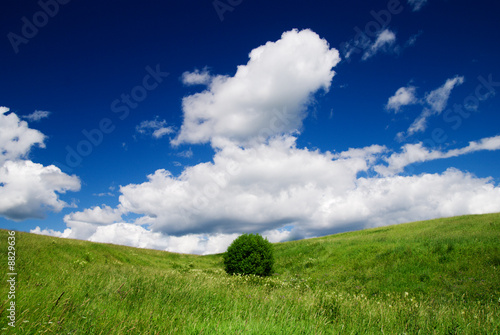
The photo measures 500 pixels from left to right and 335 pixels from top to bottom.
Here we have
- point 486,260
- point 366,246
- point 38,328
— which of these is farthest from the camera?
point 366,246

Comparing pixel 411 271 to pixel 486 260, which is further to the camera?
pixel 411 271

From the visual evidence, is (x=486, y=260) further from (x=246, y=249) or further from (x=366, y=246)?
(x=246, y=249)

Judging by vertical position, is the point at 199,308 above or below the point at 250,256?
above

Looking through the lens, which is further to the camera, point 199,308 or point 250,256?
point 250,256

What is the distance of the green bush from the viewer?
20.8m

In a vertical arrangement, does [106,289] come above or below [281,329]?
above

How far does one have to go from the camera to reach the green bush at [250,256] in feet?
68.3

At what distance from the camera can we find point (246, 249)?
70.3ft

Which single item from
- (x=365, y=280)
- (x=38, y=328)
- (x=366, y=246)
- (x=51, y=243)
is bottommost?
(x=365, y=280)

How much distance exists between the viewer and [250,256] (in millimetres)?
21094

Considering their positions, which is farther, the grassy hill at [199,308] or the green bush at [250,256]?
the green bush at [250,256]

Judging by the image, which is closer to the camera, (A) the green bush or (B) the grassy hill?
(B) the grassy hill

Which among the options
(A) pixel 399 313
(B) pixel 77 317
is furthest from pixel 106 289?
(A) pixel 399 313

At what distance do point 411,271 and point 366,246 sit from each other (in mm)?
6528
